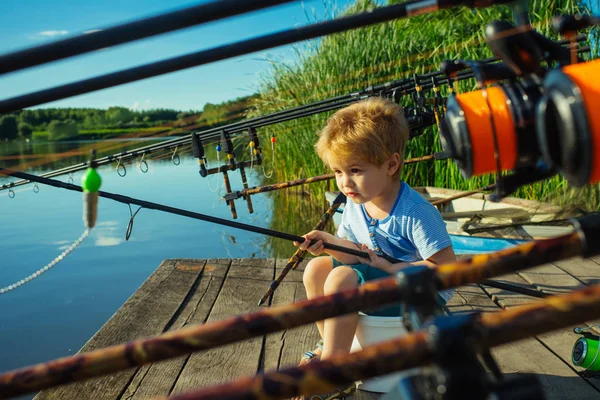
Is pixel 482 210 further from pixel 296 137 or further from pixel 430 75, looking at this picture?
pixel 296 137

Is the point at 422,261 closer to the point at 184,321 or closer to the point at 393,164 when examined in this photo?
the point at 393,164

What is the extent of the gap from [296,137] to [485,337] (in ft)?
23.8

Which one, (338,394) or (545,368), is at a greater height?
(338,394)

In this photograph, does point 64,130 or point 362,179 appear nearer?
point 64,130

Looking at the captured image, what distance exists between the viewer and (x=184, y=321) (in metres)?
2.77

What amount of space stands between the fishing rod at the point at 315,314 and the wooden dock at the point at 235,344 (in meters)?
1.32

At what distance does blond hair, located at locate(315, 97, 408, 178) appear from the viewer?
6.63 ft

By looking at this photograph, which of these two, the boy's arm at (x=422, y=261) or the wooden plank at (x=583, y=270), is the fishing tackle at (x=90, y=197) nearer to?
the boy's arm at (x=422, y=261)

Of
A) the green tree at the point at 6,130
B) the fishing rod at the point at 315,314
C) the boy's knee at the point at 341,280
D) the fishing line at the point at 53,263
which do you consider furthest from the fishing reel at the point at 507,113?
the green tree at the point at 6,130

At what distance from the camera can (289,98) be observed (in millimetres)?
8320

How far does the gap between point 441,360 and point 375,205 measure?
61.2 inches

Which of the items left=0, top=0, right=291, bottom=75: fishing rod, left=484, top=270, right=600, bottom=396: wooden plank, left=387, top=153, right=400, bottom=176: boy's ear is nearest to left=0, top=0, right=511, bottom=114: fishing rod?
left=0, top=0, right=291, bottom=75: fishing rod

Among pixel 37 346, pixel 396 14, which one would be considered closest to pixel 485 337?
pixel 396 14

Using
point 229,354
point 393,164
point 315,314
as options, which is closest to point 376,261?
point 393,164
